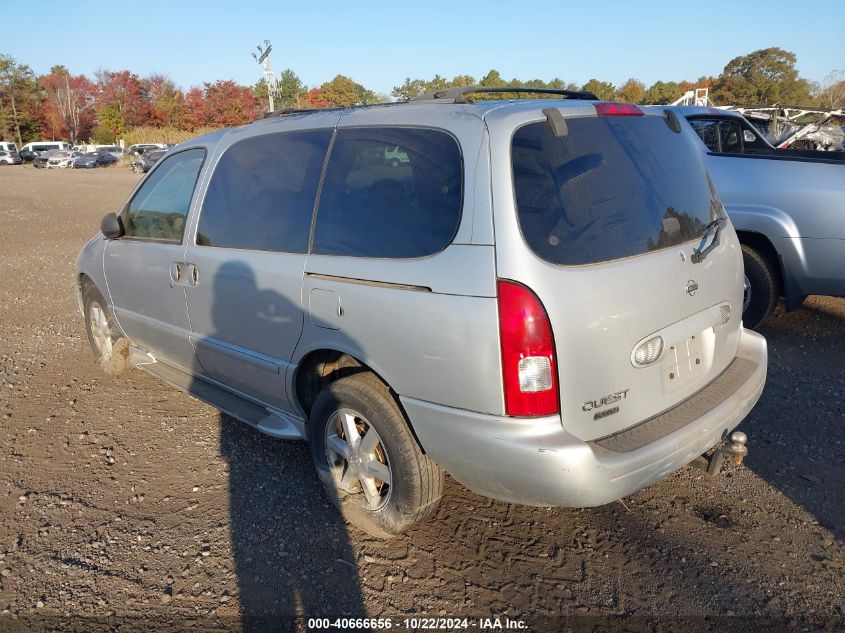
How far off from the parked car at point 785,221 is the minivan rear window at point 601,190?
2.61m

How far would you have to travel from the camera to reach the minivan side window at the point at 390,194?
8.46 feet

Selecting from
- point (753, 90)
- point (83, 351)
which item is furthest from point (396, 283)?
point (753, 90)

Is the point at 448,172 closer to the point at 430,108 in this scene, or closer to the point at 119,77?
the point at 430,108

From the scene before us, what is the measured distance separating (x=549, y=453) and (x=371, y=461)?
0.95m

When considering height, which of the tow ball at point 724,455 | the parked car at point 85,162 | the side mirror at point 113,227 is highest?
the parked car at point 85,162

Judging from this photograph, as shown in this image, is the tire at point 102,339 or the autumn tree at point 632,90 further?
the autumn tree at point 632,90

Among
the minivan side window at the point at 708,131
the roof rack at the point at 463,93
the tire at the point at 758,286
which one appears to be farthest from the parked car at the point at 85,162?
the roof rack at the point at 463,93

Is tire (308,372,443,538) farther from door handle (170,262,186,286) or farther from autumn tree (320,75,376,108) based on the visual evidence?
autumn tree (320,75,376,108)

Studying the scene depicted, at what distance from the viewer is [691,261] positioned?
2.81m

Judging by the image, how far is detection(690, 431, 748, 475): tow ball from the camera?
2799 millimetres

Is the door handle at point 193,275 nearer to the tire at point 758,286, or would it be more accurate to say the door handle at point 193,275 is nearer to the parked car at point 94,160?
the tire at point 758,286

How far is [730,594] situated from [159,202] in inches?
153

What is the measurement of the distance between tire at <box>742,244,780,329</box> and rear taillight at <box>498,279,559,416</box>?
148 inches

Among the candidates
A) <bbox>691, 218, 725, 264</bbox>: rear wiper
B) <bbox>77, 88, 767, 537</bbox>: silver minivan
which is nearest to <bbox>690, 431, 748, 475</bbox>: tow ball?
<bbox>77, 88, 767, 537</bbox>: silver minivan
